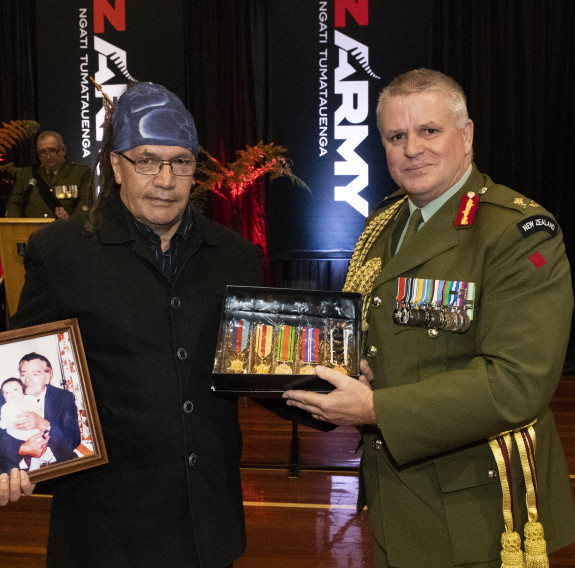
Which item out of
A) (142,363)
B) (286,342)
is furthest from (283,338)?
(142,363)

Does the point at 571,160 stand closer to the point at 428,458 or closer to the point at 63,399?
the point at 428,458

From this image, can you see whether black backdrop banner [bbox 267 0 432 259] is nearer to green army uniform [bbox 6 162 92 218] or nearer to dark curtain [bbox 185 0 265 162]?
dark curtain [bbox 185 0 265 162]

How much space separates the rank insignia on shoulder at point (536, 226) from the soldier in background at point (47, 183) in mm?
5013

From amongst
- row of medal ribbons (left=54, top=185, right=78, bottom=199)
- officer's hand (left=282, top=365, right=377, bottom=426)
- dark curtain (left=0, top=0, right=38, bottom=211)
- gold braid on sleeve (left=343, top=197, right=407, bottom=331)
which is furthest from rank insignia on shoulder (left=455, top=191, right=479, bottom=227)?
dark curtain (left=0, top=0, right=38, bottom=211)

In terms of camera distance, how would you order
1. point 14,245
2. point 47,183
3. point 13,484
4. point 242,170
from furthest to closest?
point 47,183 → point 242,170 → point 14,245 → point 13,484

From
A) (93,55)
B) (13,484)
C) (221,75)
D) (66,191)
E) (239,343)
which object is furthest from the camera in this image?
(93,55)

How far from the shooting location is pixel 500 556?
1.53m

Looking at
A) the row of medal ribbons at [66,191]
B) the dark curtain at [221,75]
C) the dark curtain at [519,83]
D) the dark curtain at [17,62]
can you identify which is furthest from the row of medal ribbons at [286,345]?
the dark curtain at [17,62]

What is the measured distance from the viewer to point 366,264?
1.83 metres

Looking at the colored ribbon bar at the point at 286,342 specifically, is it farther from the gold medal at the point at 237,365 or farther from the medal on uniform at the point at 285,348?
the gold medal at the point at 237,365

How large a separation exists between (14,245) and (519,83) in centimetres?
469

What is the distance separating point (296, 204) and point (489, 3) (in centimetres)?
257

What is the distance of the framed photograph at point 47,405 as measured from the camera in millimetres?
1362

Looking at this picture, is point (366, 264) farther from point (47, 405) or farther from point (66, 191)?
point (66, 191)
